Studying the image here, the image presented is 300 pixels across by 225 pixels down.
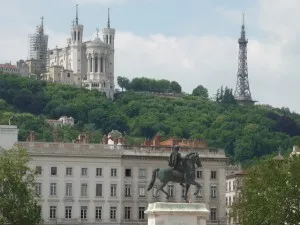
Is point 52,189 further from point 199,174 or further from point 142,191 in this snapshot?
point 199,174

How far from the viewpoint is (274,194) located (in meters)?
98.9

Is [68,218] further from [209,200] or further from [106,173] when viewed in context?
[209,200]

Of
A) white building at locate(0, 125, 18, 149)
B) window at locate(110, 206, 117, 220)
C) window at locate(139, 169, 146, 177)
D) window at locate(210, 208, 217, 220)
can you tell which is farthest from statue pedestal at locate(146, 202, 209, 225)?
window at locate(210, 208, 217, 220)

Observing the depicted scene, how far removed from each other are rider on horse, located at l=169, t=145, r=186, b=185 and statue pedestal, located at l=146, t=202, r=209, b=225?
253cm

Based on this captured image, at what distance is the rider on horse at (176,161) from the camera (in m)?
75.7

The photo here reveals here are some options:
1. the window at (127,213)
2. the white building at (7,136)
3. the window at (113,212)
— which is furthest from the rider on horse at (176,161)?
the white building at (7,136)

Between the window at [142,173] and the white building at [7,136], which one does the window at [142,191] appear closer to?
the window at [142,173]

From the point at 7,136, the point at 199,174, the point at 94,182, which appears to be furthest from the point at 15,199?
the point at 199,174

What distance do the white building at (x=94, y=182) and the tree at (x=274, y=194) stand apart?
3073 centimetres

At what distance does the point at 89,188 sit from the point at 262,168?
117ft

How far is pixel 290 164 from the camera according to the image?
103 metres

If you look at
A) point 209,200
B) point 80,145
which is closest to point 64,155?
point 80,145

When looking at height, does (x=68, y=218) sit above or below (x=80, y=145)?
below

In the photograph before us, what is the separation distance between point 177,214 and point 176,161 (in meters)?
3.69
